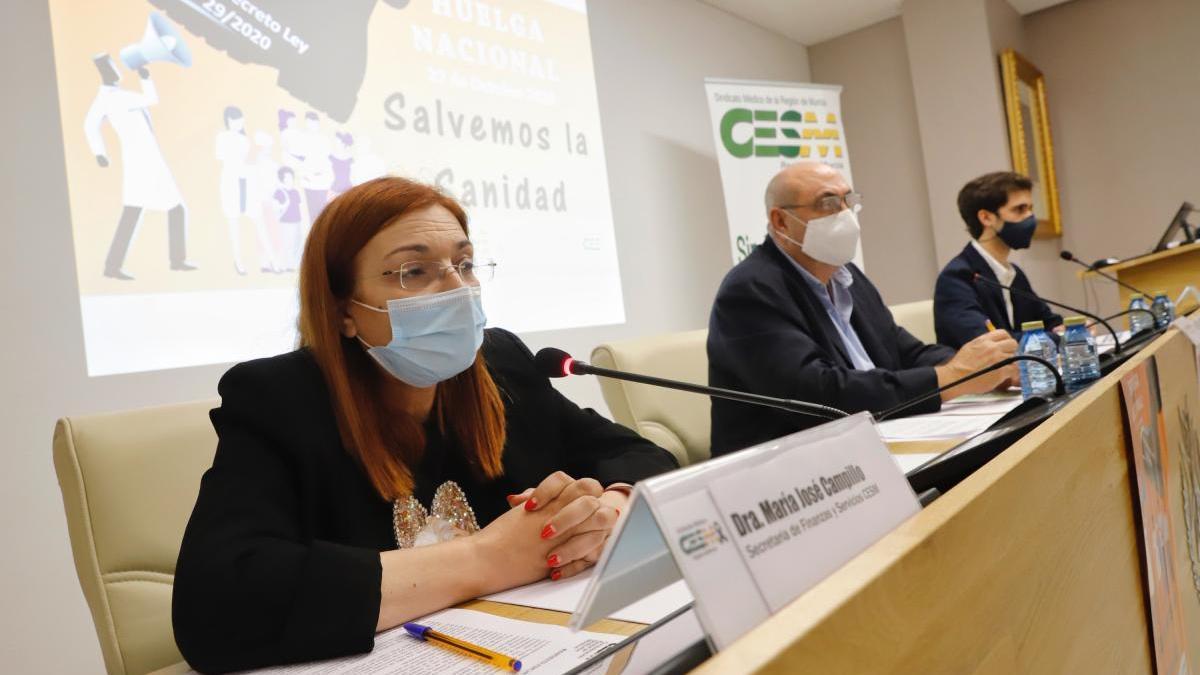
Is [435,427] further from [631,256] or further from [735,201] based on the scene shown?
[735,201]

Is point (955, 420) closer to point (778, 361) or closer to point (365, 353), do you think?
point (778, 361)

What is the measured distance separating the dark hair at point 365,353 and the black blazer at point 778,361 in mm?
742

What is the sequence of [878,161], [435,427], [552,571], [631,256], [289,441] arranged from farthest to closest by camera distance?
[878,161], [631,256], [435,427], [289,441], [552,571]

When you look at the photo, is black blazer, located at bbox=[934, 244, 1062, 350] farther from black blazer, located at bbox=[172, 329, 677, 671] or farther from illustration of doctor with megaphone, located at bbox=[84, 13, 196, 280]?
illustration of doctor with megaphone, located at bbox=[84, 13, 196, 280]

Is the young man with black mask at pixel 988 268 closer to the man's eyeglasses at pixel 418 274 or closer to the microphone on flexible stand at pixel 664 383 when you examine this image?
the microphone on flexible stand at pixel 664 383

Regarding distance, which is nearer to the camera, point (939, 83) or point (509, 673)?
point (509, 673)

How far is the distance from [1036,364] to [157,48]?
2.36 meters

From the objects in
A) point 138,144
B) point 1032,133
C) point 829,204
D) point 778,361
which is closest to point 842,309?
point 829,204

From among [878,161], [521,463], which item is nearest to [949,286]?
[521,463]

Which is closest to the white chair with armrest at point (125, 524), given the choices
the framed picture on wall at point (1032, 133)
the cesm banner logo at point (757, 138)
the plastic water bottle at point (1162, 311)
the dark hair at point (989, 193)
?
the plastic water bottle at point (1162, 311)

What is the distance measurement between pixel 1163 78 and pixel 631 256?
3.81m

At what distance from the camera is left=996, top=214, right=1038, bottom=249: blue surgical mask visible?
9.95 ft

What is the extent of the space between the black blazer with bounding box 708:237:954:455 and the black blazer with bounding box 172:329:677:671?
1.80 ft

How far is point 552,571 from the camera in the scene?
33.8 inches
